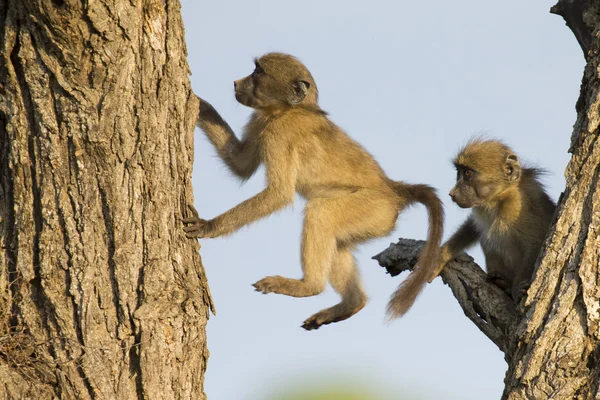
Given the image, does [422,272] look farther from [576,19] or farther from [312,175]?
[576,19]

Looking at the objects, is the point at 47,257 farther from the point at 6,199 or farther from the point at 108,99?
the point at 108,99

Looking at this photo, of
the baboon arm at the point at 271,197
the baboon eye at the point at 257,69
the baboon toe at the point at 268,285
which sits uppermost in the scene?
the baboon eye at the point at 257,69

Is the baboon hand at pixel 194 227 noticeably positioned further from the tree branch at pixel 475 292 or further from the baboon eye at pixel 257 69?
the baboon eye at pixel 257 69

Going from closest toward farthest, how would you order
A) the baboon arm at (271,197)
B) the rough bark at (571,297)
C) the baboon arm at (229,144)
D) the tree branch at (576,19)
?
the rough bark at (571,297) → the tree branch at (576,19) → the baboon arm at (271,197) → the baboon arm at (229,144)

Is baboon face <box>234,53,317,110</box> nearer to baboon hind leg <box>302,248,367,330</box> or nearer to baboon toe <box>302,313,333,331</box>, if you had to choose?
baboon hind leg <box>302,248,367,330</box>

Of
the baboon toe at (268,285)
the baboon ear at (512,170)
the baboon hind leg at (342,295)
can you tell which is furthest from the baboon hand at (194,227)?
the baboon ear at (512,170)

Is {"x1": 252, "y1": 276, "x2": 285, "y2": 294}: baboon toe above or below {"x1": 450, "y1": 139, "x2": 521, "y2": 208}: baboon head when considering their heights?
below

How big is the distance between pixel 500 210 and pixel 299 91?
2208 mm

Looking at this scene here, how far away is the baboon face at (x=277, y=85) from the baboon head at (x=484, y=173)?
160 centimetres

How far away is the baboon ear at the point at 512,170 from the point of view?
6488 mm

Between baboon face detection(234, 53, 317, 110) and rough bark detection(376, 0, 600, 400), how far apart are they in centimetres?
300

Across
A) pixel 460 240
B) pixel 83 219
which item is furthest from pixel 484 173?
pixel 83 219

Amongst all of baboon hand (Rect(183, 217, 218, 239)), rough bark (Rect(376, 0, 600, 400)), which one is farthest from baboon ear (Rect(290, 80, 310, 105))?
rough bark (Rect(376, 0, 600, 400))

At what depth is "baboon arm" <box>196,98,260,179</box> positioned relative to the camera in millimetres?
7117
